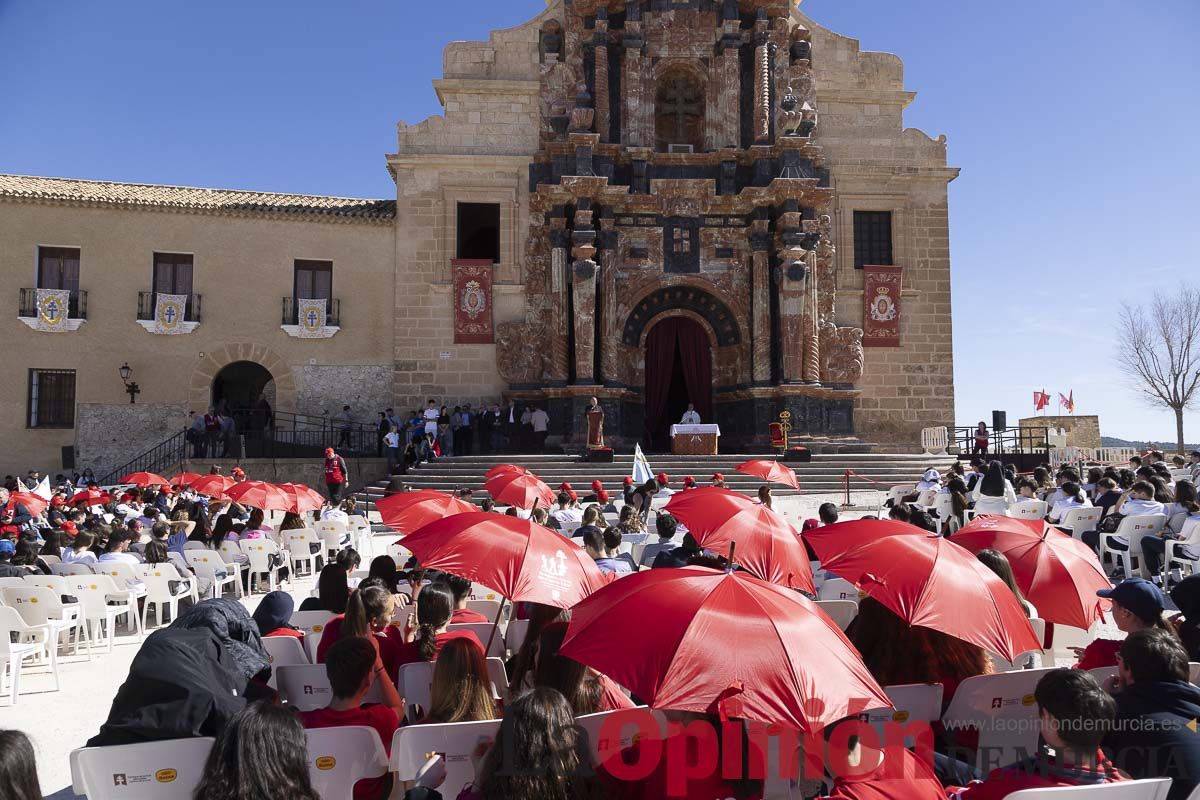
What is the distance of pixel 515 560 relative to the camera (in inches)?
193

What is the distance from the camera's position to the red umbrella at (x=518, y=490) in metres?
10.6

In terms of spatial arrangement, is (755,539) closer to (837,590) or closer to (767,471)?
(837,590)

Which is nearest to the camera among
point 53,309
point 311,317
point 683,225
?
point 53,309

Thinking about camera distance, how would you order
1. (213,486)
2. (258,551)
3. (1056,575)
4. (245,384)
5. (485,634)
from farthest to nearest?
(245,384), (213,486), (258,551), (485,634), (1056,575)

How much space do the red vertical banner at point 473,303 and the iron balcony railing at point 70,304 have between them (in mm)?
9792

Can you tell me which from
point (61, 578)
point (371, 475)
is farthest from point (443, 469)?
point (61, 578)

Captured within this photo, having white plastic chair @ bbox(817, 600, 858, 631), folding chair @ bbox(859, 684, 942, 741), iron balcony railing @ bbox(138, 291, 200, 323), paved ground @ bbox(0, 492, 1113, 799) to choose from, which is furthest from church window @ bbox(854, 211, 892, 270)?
folding chair @ bbox(859, 684, 942, 741)

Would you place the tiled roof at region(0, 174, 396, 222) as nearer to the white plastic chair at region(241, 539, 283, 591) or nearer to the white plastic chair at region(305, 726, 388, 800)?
the white plastic chair at region(241, 539, 283, 591)

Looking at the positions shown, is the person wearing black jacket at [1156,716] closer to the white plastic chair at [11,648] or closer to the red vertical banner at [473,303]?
the white plastic chair at [11,648]

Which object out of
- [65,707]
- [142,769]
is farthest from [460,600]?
[65,707]

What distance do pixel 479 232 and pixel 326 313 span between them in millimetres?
5623

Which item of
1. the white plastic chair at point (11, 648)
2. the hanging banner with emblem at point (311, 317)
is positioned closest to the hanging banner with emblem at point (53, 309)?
the hanging banner with emblem at point (311, 317)

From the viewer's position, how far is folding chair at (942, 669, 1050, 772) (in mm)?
3947

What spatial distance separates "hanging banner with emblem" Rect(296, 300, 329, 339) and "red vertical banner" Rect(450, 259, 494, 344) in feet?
12.2
